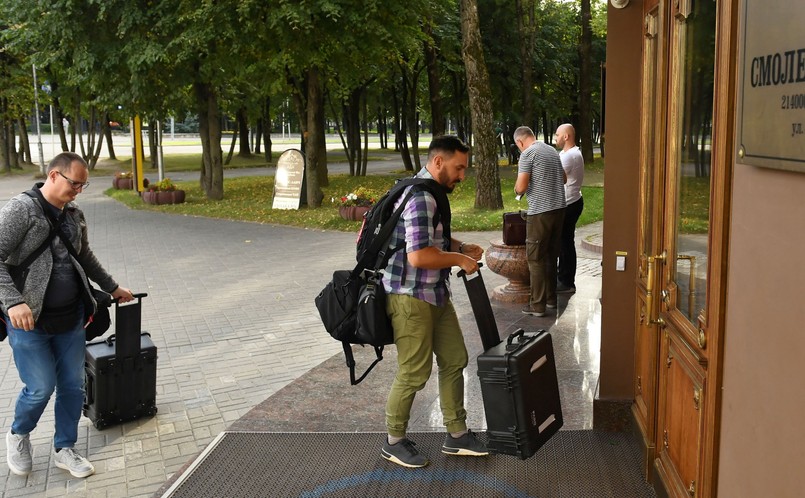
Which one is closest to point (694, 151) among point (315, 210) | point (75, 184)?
point (75, 184)

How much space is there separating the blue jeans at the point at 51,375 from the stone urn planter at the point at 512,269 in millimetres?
5479

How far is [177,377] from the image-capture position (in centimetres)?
734

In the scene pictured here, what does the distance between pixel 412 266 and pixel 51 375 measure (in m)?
2.35

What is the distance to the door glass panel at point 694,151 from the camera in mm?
3389

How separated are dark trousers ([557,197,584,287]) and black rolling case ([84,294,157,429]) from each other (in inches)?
210

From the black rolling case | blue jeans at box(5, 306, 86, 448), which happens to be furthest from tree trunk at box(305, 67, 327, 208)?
blue jeans at box(5, 306, 86, 448)

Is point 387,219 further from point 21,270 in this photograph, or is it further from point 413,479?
point 21,270

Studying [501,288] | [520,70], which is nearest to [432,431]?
[501,288]

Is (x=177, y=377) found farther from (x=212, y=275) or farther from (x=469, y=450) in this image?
(x=212, y=275)

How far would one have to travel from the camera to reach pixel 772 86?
2383 millimetres

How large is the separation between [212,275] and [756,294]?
35.2 ft

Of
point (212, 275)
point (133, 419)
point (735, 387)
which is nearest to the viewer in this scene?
point (735, 387)

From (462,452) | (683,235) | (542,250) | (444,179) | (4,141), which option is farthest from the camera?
(4,141)

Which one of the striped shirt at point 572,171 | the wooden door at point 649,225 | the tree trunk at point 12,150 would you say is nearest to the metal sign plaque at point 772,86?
the wooden door at point 649,225
